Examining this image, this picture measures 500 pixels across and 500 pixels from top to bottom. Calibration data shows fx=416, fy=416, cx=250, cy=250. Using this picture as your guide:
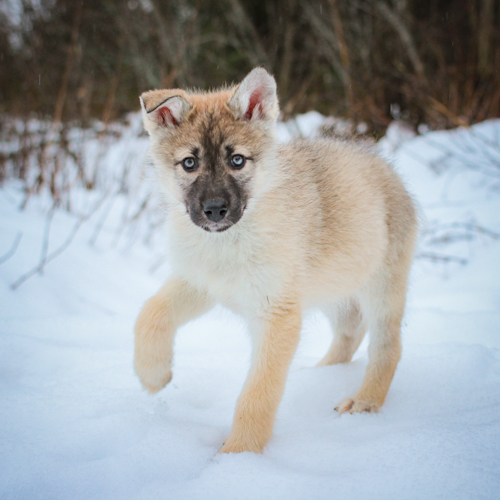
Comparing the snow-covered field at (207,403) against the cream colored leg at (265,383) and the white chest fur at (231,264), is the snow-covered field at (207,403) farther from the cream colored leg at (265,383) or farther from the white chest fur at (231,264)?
the white chest fur at (231,264)

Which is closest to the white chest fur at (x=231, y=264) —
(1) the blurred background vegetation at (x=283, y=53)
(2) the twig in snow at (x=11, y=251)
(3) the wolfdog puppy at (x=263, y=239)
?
(3) the wolfdog puppy at (x=263, y=239)

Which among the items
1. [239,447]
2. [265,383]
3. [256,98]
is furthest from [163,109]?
[239,447]

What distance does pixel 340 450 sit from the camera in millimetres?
1883

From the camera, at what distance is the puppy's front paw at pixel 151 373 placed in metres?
2.23

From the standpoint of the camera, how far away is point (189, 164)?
2.30 metres

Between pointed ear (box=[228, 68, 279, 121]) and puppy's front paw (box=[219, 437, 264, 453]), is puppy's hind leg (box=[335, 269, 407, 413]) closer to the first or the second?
puppy's front paw (box=[219, 437, 264, 453])

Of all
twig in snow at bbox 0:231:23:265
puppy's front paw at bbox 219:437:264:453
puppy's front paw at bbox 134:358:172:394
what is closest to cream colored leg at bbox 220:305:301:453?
puppy's front paw at bbox 219:437:264:453

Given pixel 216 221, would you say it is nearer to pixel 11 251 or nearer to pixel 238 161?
pixel 238 161

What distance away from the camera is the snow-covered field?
63.2 inches

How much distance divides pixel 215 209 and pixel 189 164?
0.38 m

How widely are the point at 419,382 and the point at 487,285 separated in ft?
5.26

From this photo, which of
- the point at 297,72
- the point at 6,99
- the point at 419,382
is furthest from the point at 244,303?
the point at 297,72

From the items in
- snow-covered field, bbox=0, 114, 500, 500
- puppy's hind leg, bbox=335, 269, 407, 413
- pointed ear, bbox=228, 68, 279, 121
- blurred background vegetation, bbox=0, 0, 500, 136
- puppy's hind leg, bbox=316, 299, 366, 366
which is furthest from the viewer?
blurred background vegetation, bbox=0, 0, 500, 136

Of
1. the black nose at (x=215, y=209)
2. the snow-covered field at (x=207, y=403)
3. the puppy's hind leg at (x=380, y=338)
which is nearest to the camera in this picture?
the snow-covered field at (x=207, y=403)
